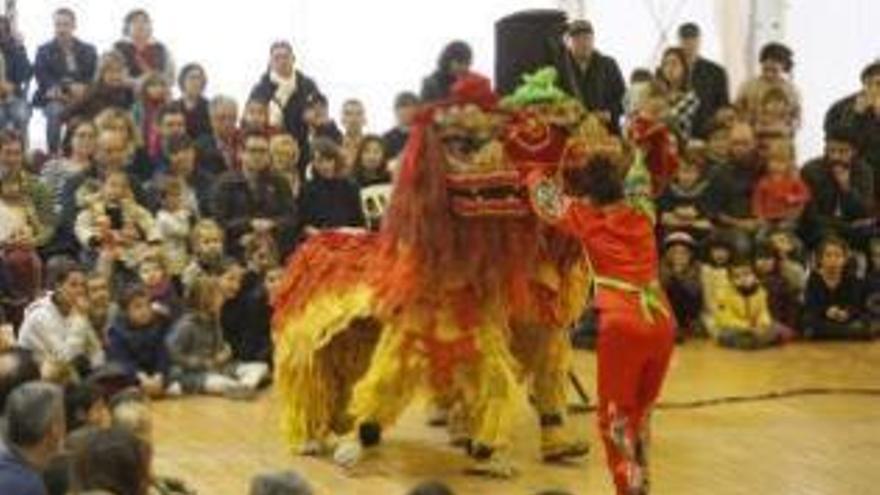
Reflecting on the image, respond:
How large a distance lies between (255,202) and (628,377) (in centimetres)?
386

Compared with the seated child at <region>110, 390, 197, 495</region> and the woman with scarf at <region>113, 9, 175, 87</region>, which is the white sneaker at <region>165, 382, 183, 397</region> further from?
the woman with scarf at <region>113, 9, 175, 87</region>

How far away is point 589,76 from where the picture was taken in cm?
1029

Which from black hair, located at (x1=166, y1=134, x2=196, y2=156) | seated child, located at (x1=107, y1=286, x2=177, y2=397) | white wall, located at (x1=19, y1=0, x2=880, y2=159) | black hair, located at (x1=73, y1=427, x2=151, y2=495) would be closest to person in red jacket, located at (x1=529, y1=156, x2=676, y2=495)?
black hair, located at (x1=73, y1=427, x2=151, y2=495)

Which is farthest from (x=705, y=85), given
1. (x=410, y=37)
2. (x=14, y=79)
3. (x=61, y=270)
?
(x=61, y=270)

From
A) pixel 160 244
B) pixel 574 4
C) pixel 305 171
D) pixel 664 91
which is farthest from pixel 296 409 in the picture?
pixel 574 4

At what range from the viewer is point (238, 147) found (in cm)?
1012

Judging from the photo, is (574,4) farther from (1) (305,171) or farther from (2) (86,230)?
(2) (86,230)

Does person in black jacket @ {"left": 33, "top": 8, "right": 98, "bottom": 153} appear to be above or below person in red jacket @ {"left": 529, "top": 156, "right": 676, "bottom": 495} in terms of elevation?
above

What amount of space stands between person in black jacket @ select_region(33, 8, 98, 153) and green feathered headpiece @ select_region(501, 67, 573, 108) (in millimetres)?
4492

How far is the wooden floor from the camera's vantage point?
21.8 feet

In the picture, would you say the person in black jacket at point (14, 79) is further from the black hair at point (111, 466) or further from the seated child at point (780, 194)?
the black hair at point (111, 466)

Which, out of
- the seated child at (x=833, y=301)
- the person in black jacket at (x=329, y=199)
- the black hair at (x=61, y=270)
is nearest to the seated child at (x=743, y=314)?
the seated child at (x=833, y=301)

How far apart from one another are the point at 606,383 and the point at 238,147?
457 centimetres

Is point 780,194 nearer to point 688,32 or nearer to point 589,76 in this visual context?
point 589,76
